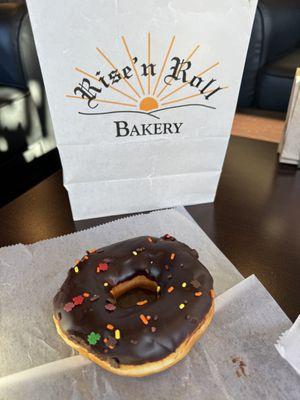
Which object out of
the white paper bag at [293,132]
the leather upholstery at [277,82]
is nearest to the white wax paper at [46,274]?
the white paper bag at [293,132]

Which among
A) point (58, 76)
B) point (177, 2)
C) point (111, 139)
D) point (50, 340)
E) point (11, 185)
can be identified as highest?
point (177, 2)

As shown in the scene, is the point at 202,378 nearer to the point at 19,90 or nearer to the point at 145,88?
the point at 145,88

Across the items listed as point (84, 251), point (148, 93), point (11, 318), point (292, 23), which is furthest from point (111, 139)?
point (292, 23)

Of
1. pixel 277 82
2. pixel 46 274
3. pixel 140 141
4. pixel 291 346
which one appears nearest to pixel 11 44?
pixel 140 141

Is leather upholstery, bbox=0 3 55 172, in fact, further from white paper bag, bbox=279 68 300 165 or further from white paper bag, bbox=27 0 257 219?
white paper bag, bbox=279 68 300 165

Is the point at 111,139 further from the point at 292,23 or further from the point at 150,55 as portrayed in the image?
the point at 292,23

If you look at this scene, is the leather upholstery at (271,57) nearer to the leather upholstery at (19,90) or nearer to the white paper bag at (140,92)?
the leather upholstery at (19,90)
